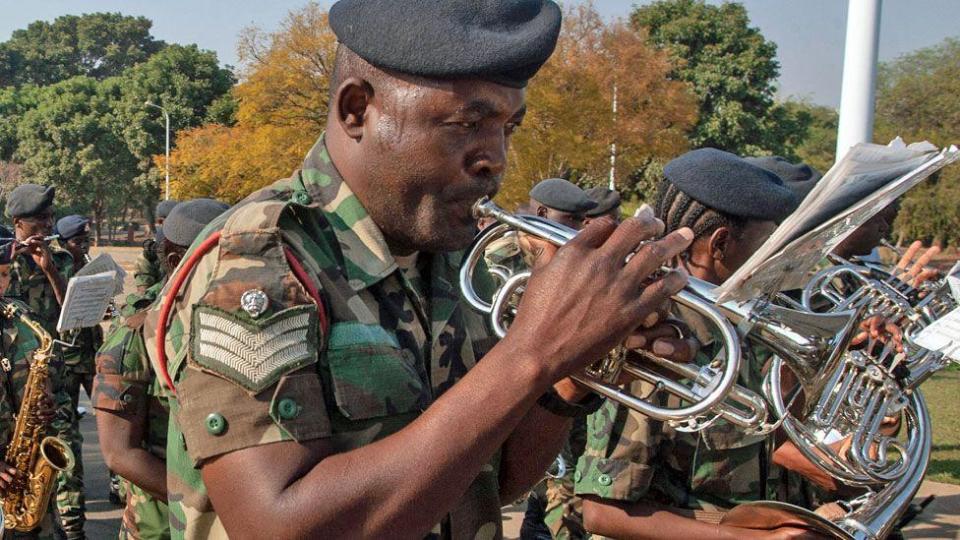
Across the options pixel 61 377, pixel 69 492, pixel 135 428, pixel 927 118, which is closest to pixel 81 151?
pixel 927 118

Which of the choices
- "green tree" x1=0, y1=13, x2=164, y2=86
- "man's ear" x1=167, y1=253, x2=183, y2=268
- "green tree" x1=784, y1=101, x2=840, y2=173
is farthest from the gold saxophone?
"green tree" x1=0, y1=13, x2=164, y2=86

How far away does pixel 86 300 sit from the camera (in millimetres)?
6938

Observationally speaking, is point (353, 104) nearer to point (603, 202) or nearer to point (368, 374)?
point (368, 374)

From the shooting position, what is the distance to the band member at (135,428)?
3.66 meters

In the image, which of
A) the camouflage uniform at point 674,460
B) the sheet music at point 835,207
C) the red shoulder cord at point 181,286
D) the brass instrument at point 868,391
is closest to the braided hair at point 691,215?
the camouflage uniform at point 674,460

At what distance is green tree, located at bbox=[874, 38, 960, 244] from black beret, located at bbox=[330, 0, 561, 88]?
36.7 m

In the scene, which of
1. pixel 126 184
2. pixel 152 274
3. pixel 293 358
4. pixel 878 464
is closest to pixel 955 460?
pixel 878 464

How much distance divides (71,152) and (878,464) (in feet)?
170

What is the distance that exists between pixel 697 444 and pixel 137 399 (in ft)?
7.08

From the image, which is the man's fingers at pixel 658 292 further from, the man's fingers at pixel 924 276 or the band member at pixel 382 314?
the man's fingers at pixel 924 276

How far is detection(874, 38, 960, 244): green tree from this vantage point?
39.1 metres

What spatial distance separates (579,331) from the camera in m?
1.57

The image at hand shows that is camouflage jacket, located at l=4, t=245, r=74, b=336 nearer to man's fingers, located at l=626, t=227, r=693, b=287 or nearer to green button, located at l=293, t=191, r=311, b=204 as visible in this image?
green button, located at l=293, t=191, r=311, b=204

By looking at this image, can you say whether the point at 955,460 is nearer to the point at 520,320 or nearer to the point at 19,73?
the point at 520,320
